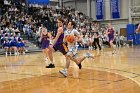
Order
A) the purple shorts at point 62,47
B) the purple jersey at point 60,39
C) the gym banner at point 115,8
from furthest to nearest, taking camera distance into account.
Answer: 1. the gym banner at point 115,8
2. the purple jersey at point 60,39
3. the purple shorts at point 62,47

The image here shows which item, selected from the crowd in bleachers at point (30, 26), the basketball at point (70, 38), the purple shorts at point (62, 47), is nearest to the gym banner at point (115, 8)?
the crowd in bleachers at point (30, 26)

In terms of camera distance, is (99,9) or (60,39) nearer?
(60,39)

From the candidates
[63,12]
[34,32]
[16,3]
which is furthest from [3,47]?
[63,12]

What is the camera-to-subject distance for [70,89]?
753cm

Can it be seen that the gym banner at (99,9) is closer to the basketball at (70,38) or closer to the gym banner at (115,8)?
the gym banner at (115,8)

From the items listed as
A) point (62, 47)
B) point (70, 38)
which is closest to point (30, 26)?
point (62, 47)

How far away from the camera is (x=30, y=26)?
1110 inches

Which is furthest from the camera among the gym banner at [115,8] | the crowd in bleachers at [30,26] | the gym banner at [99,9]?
the gym banner at [99,9]

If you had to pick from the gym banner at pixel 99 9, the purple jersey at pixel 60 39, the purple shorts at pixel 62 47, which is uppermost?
the gym banner at pixel 99 9

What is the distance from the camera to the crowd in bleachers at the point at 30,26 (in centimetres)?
2408

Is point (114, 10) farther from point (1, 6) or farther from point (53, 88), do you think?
point (53, 88)

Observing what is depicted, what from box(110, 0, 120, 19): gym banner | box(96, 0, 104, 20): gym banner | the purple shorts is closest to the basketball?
the purple shorts

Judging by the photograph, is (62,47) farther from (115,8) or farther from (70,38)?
(115,8)

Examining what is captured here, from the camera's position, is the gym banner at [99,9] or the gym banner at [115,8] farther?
the gym banner at [99,9]
